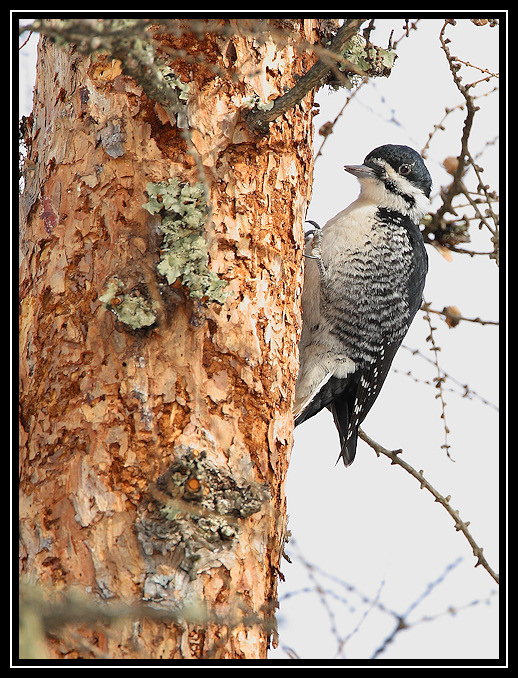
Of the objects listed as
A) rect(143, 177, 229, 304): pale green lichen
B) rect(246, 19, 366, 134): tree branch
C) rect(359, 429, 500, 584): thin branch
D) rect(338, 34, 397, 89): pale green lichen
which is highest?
rect(338, 34, 397, 89): pale green lichen

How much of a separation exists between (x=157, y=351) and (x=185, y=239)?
0.32m

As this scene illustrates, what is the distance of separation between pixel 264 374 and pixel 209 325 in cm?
23

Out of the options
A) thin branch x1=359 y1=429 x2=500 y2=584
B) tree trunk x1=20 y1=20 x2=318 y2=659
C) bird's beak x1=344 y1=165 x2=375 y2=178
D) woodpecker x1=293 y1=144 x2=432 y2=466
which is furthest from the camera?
bird's beak x1=344 y1=165 x2=375 y2=178

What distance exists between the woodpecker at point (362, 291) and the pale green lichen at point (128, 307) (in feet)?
4.76

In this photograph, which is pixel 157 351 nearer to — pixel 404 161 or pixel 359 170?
pixel 359 170

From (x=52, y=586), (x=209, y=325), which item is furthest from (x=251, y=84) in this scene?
(x=52, y=586)

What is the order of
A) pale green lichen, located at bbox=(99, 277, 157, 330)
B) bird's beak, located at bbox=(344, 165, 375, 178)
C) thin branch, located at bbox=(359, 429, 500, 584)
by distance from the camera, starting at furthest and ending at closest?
bird's beak, located at bbox=(344, 165, 375, 178)
thin branch, located at bbox=(359, 429, 500, 584)
pale green lichen, located at bbox=(99, 277, 157, 330)

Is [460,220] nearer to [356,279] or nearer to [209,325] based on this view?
[356,279]

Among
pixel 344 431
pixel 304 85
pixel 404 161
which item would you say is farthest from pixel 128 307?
pixel 404 161

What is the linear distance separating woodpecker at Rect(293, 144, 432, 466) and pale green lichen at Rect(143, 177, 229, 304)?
A: 4.48 ft

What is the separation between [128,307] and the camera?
1.99 metres

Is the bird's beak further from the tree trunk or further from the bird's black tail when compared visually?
the tree trunk

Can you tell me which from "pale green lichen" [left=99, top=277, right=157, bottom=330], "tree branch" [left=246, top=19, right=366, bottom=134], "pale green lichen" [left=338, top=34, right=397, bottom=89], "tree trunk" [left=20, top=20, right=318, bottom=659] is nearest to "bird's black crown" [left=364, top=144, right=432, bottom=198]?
"pale green lichen" [left=338, top=34, right=397, bottom=89]

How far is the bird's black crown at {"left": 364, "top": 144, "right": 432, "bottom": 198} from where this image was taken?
11.9 feet
